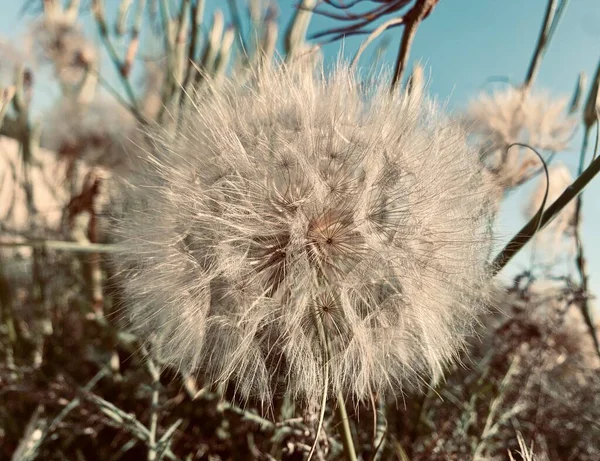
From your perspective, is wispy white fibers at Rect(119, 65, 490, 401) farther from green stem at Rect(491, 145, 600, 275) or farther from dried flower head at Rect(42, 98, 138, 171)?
dried flower head at Rect(42, 98, 138, 171)

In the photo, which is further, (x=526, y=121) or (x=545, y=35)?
(x=526, y=121)

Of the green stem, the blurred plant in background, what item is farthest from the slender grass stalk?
the green stem

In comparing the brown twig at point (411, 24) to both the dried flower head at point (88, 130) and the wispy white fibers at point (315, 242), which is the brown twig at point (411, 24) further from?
the dried flower head at point (88, 130)

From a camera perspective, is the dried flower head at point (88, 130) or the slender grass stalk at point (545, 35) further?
the dried flower head at point (88, 130)

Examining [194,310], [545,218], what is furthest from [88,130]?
[545,218]

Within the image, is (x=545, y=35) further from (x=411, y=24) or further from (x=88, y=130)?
(x=88, y=130)

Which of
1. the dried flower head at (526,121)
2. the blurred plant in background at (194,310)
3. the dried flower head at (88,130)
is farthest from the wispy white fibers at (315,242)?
the dried flower head at (88,130)

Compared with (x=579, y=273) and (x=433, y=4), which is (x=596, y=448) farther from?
(x=433, y=4)
